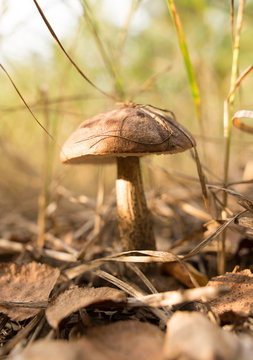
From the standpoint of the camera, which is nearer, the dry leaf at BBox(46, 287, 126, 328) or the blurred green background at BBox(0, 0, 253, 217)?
the dry leaf at BBox(46, 287, 126, 328)

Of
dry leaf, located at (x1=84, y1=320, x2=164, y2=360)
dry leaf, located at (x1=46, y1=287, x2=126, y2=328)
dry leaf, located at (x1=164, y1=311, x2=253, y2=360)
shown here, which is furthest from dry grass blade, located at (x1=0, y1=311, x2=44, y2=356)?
dry leaf, located at (x1=164, y1=311, x2=253, y2=360)

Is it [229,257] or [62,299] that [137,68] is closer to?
[229,257]

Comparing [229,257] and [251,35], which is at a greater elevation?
[251,35]

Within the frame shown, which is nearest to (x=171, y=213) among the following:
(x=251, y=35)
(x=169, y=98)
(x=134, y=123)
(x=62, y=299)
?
(x=134, y=123)

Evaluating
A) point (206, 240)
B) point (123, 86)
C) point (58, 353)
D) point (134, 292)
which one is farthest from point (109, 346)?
point (123, 86)

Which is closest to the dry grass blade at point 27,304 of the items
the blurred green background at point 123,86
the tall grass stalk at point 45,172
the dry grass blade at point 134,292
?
the dry grass blade at point 134,292

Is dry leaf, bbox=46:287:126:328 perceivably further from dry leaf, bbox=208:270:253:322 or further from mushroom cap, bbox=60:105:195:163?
mushroom cap, bbox=60:105:195:163
